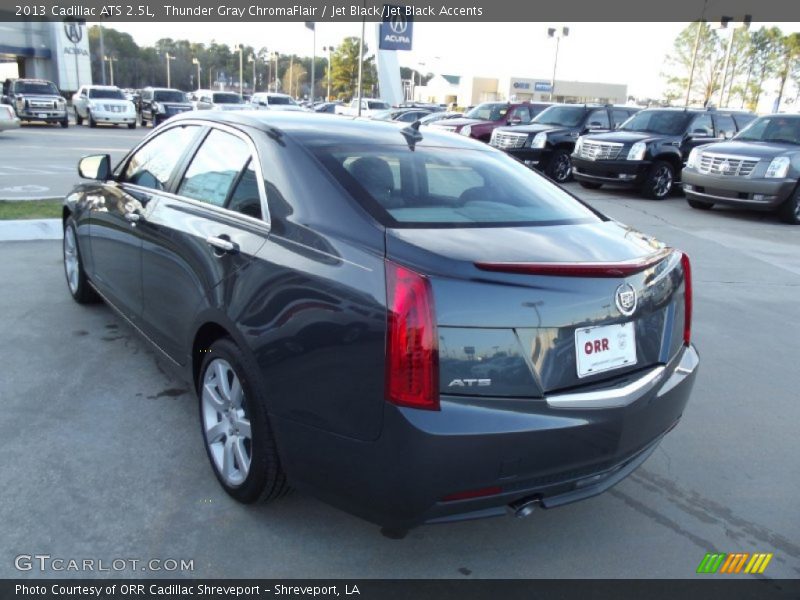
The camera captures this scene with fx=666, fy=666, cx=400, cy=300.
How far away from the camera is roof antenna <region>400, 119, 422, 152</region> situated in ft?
11.3

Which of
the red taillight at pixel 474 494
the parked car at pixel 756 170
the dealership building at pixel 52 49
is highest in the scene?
the dealership building at pixel 52 49

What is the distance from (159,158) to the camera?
415cm

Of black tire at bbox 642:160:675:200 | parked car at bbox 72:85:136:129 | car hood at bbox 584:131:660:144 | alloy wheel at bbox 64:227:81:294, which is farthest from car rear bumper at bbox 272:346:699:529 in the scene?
parked car at bbox 72:85:136:129

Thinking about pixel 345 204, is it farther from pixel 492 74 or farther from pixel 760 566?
pixel 492 74

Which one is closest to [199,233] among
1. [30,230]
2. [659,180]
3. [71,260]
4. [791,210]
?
[71,260]

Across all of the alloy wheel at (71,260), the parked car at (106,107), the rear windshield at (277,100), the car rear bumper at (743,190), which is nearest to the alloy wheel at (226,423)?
the alloy wheel at (71,260)

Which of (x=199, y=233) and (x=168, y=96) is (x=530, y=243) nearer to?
(x=199, y=233)

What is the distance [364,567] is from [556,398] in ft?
3.42

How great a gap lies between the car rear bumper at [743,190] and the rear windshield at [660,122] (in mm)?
2971

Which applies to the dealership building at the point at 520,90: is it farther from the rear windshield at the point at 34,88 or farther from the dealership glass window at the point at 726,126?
the dealership glass window at the point at 726,126

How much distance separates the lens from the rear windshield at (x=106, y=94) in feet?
97.3

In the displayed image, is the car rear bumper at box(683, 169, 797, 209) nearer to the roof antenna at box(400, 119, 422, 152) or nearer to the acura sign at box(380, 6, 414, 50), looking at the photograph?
the roof antenna at box(400, 119, 422, 152)

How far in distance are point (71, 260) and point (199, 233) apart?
2.90 m
